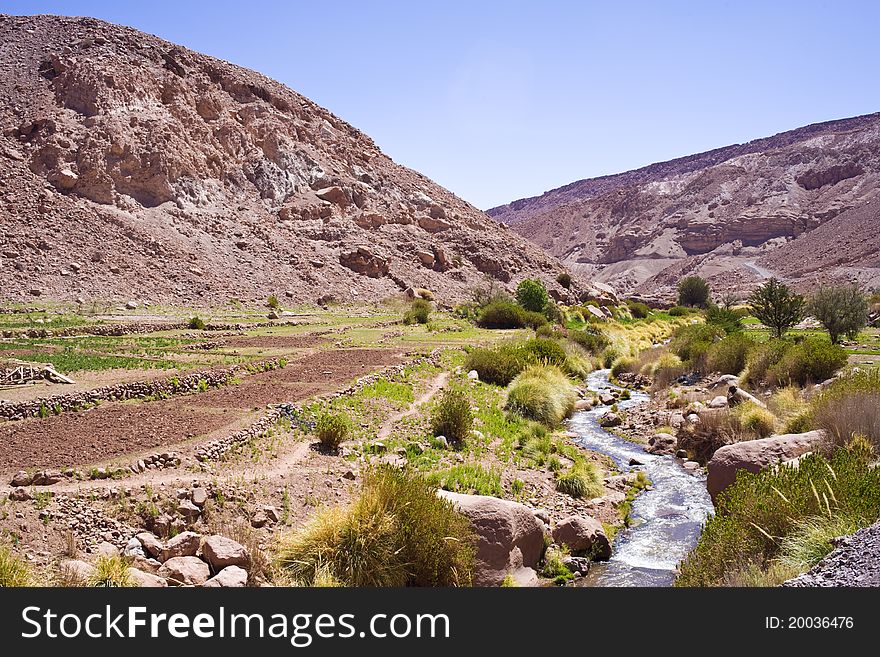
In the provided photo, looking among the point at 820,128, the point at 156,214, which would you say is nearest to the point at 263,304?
the point at 156,214

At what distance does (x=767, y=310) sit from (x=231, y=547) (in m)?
30.2

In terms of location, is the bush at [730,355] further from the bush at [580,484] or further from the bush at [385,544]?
the bush at [385,544]

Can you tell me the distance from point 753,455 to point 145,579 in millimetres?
9148

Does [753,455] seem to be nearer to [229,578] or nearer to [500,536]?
[500,536]

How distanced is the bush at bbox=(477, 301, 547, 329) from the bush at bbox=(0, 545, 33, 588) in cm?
3925

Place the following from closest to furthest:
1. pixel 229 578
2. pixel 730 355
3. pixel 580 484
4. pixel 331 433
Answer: pixel 229 578
pixel 331 433
pixel 580 484
pixel 730 355

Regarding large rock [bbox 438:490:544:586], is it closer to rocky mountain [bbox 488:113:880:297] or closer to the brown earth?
the brown earth

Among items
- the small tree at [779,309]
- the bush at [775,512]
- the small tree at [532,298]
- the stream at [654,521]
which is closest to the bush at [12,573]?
the stream at [654,521]

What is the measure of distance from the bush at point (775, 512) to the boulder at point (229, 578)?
16.5 ft

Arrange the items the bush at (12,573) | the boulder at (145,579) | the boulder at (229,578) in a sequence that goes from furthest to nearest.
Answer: the boulder at (229,578) < the boulder at (145,579) < the bush at (12,573)

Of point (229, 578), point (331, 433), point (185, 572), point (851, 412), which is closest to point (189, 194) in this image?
point (331, 433)

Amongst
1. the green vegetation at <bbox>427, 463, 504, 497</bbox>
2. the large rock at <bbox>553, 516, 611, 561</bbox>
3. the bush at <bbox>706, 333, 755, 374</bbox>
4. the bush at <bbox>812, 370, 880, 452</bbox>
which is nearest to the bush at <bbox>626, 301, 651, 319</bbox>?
the bush at <bbox>706, 333, 755, 374</bbox>

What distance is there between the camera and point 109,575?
6.16 metres

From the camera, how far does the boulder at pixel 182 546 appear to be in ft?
23.2
